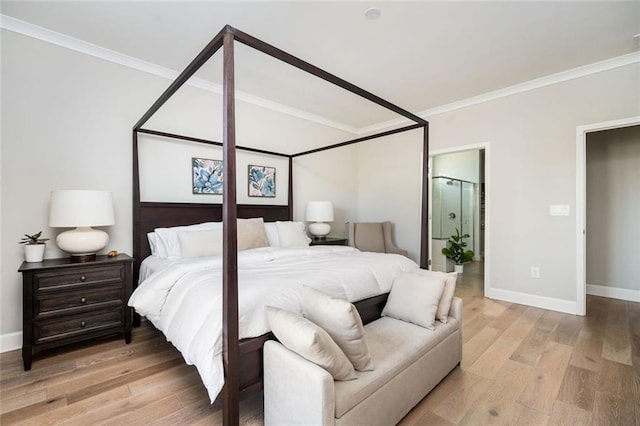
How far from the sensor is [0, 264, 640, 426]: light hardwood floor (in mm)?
1619

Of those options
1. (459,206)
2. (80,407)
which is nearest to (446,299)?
(80,407)

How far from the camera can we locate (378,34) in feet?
8.32

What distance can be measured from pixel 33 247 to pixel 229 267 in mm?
2086

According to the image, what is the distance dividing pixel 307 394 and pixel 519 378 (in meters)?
1.62

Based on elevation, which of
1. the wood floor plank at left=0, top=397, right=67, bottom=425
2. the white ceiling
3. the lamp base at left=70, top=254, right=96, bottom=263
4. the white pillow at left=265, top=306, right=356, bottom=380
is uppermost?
the white ceiling

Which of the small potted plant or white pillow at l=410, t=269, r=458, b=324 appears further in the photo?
the small potted plant

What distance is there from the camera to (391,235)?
478 centimetres

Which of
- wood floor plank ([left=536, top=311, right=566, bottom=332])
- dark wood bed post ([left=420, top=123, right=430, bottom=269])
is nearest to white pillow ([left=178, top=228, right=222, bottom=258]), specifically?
dark wood bed post ([left=420, top=123, right=430, bottom=269])

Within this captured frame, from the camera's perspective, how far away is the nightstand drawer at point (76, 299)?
2.16m

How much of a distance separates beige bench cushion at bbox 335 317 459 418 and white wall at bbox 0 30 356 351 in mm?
2563

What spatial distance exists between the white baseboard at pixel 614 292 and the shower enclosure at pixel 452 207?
2.12 m

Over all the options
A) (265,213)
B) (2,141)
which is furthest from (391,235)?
(2,141)

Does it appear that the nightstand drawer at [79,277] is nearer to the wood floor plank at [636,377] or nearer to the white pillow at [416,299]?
the white pillow at [416,299]

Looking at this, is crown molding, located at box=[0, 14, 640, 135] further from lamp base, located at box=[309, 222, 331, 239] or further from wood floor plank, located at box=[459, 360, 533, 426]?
wood floor plank, located at box=[459, 360, 533, 426]
